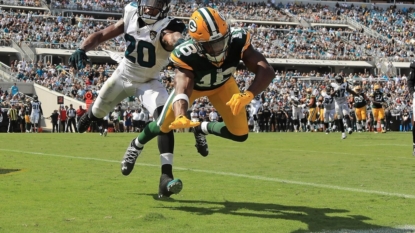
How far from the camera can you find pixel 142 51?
7125mm

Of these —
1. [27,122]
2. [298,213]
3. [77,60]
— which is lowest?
[298,213]

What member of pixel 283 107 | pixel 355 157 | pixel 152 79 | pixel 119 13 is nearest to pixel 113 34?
pixel 152 79

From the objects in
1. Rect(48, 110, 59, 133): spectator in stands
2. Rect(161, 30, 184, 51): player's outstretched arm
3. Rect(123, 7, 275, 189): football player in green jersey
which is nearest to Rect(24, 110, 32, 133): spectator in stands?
Rect(48, 110, 59, 133): spectator in stands

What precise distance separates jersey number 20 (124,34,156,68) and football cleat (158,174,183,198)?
56.4 inches

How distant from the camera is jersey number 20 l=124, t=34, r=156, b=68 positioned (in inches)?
279

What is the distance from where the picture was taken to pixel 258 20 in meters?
51.4

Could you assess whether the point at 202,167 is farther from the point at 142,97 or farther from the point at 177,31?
the point at 177,31

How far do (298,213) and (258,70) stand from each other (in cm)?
128

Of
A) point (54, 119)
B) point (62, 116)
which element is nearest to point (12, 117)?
point (54, 119)

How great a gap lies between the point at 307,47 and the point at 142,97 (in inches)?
1662

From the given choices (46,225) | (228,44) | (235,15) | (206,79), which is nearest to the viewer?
(46,225)

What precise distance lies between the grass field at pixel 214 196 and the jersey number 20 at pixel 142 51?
1.36m

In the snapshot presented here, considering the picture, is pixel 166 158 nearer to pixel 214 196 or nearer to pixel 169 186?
pixel 169 186

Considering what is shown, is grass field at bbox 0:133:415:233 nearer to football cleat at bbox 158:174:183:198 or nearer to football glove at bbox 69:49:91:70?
football cleat at bbox 158:174:183:198
